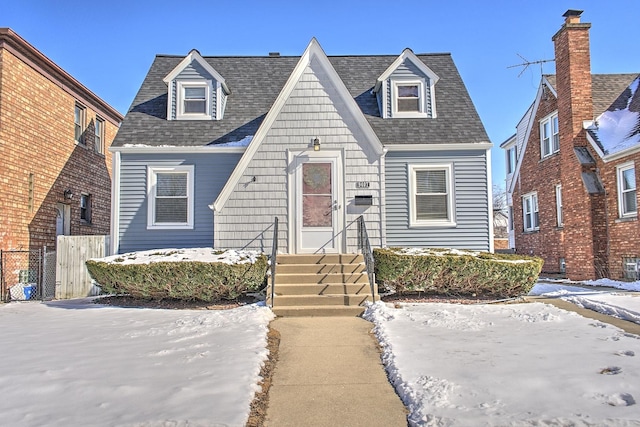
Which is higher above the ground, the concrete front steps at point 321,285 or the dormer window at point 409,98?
the dormer window at point 409,98

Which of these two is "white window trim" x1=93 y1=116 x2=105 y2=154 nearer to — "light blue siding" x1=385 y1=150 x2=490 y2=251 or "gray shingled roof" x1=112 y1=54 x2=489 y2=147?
"gray shingled roof" x1=112 y1=54 x2=489 y2=147

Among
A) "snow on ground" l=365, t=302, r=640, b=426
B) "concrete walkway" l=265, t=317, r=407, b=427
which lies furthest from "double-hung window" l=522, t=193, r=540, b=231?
"concrete walkway" l=265, t=317, r=407, b=427

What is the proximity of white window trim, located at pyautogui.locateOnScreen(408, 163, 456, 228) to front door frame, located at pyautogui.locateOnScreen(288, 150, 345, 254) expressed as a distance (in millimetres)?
1940

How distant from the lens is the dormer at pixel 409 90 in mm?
12734

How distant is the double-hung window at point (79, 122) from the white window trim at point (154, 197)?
5.87 metres

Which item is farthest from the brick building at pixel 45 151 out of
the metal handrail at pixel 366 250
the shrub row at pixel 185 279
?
the metal handrail at pixel 366 250

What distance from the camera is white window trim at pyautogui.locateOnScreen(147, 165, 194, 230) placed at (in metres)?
12.1

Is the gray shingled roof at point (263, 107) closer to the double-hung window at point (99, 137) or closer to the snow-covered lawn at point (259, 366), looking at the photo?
the double-hung window at point (99, 137)

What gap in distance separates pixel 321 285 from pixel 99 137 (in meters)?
13.0

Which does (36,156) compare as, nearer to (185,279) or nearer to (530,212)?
(185,279)

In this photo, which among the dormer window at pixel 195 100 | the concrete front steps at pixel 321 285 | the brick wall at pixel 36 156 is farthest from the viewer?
the dormer window at pixel 195 100

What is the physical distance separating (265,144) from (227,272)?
12.1 ft

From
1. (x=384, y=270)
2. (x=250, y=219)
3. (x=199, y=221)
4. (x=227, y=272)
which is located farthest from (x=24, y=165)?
(x=384, y=270)

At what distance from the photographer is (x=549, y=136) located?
685 inches
